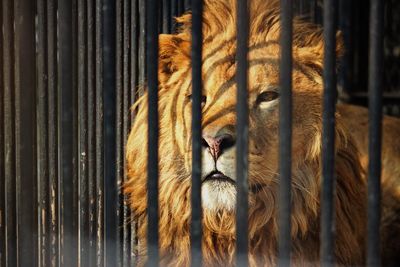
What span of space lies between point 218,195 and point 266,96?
30cm

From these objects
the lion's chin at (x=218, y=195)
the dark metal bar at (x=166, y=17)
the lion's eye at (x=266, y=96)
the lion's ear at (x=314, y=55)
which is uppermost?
A: the dark metal bar at (x=166, y=17)

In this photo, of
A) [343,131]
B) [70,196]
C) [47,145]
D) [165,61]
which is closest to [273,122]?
[343,131]

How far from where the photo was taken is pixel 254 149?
162 centimetres

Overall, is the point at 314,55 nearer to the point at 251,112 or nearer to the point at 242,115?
the point at 251,112

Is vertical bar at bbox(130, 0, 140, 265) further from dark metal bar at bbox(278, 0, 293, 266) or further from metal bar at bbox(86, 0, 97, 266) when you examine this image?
dark metal bar at bbox(278, 0, 293, 266)

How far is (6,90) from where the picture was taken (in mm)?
1285

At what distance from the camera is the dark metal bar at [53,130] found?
49.2 inches

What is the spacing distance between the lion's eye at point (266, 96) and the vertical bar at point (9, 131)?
0.68 metres

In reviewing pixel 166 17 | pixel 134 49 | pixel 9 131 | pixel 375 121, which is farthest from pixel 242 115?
pixel 166 17

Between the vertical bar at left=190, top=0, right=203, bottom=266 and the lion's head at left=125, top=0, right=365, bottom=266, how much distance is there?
0.59m

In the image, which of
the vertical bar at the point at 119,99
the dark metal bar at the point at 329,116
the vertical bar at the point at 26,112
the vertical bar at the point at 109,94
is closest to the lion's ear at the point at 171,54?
the vertical bar at the point at 119,99

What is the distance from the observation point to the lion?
1.66 meters

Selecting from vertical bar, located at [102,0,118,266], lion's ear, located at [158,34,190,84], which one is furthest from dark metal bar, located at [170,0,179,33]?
vertical bar, located at [102,0,118,266]

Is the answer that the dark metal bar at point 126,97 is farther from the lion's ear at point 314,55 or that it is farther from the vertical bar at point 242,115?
the vertical bar at point 242,115
